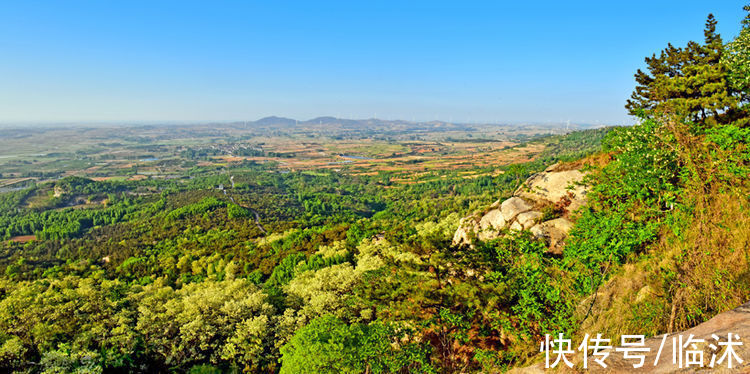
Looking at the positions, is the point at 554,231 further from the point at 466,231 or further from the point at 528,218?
the point at 466,231

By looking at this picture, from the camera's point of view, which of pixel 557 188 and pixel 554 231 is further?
pixel 557 188

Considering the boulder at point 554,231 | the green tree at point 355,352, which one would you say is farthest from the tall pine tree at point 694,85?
the green tree at point 355,352

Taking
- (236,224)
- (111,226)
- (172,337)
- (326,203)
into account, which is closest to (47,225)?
(111,226)

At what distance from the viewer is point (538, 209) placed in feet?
61.6

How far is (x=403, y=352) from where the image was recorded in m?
13.7

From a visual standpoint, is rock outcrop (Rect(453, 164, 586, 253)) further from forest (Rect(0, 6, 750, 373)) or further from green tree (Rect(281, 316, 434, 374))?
green tree (Rect(281, 316, 434, 374))

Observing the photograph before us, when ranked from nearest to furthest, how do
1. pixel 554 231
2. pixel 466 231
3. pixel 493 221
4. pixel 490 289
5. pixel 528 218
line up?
1. pixel 490 289
2. pixel 554 231
3. pixel 528 218
4. pixel 493 221
5. pixel 466 231

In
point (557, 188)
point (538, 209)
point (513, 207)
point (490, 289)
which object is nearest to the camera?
point (490, 289)

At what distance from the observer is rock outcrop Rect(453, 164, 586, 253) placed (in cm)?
1705

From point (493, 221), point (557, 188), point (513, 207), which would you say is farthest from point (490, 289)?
point (557, 188)

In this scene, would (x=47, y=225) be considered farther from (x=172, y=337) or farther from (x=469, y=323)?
(x=469, y=323)

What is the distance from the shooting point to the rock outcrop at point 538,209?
56.0 ft

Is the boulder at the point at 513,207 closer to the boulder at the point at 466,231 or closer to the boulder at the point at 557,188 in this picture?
the boulder at the point at 557,188

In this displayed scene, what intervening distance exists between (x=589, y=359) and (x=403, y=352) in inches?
314
